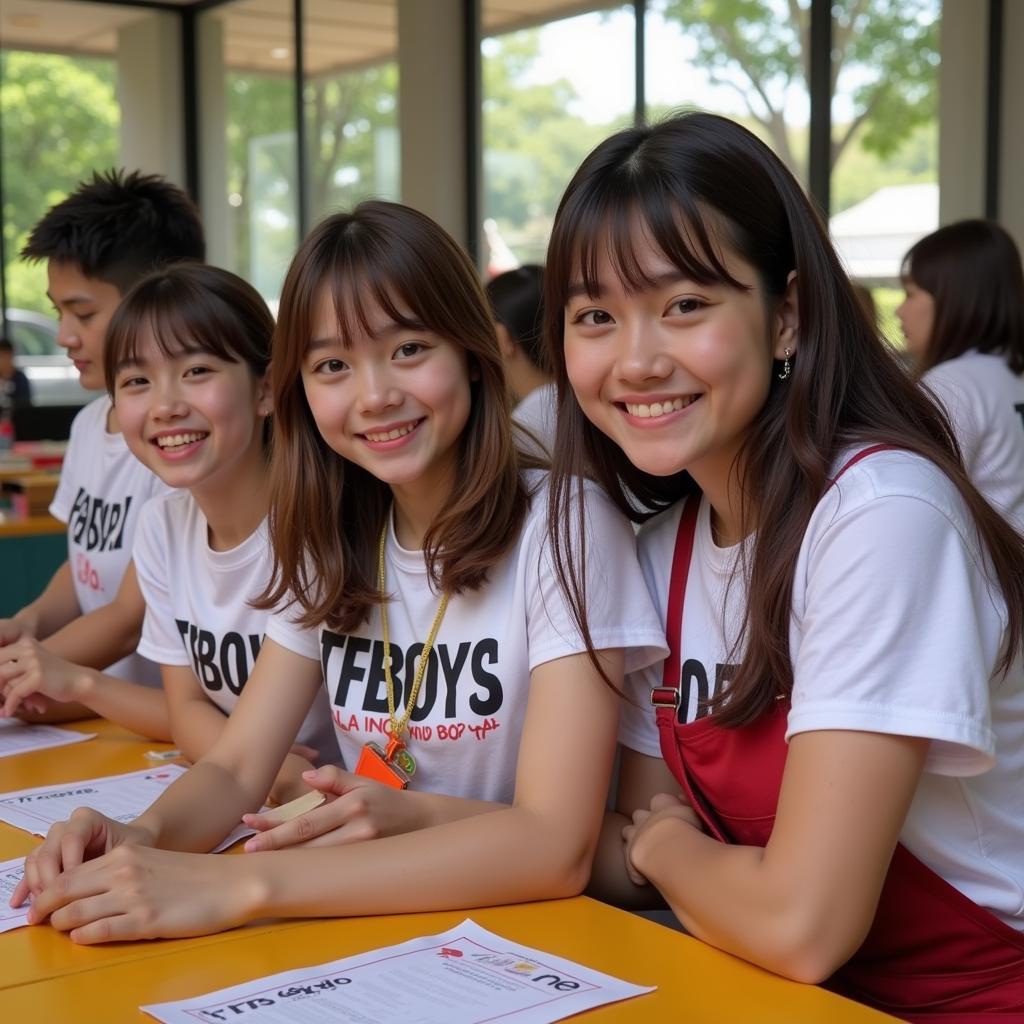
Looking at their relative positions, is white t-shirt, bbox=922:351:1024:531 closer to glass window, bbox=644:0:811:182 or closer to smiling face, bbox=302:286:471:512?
smiling face, bbox=302:286:471:512

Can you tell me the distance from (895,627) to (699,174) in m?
0.46

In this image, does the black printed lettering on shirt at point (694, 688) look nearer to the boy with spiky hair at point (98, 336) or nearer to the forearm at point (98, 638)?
the forearm at point (98, 638)

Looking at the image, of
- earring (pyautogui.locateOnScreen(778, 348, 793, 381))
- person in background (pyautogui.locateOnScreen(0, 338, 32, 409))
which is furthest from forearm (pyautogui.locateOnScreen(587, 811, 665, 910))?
person in background (pyautogui.locateOnScreen(0, 338, 32, 409))

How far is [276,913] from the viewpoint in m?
1.30

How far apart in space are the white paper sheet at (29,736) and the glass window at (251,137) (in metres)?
6.99

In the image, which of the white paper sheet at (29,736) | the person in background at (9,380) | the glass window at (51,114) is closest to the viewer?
the white paper sheet at (29,736)

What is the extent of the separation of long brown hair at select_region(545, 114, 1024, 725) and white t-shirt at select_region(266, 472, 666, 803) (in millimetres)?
185

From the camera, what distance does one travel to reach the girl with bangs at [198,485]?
2.02 meters

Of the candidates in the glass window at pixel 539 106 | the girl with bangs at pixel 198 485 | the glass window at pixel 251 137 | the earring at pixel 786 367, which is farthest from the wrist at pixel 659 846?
the glass window at pixel 251 137

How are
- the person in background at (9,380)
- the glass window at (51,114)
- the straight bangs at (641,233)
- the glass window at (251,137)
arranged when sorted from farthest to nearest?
the glass window at (51,114) → the glass window at (251,137) → the person in background at (9,380) → the straight bangs at (641,233)

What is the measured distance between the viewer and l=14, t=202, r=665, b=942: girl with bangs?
4.35ft

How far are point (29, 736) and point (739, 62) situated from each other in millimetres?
4682

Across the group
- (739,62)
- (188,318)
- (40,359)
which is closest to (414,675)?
(188,318)

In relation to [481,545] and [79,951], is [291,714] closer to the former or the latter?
[481,545]
